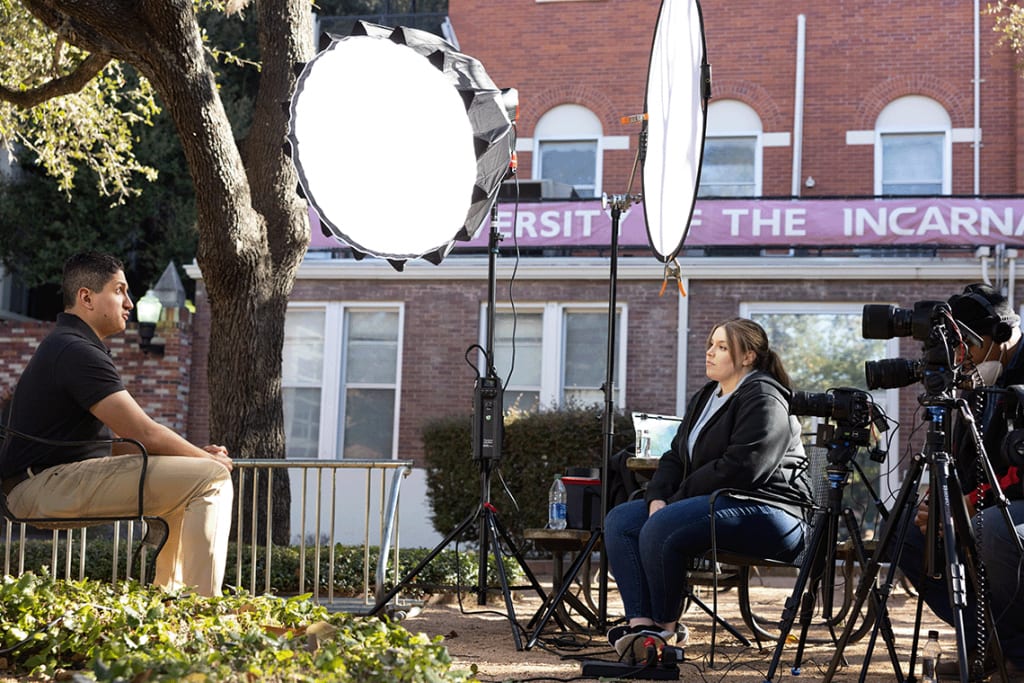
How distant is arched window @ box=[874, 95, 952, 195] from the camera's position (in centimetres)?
1596

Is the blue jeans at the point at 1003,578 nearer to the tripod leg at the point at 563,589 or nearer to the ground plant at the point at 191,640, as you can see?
the tripod leg at the point at 563,589

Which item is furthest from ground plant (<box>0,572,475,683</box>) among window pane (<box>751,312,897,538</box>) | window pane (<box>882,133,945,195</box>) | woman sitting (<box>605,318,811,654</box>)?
window pane (<box>882,133,945,195</box>)

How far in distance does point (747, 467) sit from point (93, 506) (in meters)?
2.47

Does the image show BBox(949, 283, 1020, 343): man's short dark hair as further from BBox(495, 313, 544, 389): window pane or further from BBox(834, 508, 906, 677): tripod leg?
BBox(495, 313, 544, 389): window pane

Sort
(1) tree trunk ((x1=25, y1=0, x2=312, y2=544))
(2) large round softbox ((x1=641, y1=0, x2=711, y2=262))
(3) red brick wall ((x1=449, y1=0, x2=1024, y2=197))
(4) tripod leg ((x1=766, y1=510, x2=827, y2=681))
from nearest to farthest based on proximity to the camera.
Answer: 1. (4) tripod leg ((x1=766, y1=510, x2=827, y2=681))
2. (2) large round softbox ((x1=641, y1=0, x2=711, y2=262))
3. (1) tree trunk ((x1=25, y1=0, x2=312, y2=544))
4. (3) red brick wall ((x1=449, y1=0, x2=1024, y2=197))

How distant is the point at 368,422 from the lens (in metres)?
14.5

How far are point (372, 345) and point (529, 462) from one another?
3.72 metres

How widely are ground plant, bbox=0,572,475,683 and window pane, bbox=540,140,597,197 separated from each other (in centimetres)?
1325

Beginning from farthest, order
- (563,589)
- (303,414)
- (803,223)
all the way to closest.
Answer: (303,414) < (803,223) < (563,589)

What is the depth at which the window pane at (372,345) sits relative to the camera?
47.4 ft

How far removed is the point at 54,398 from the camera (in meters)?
4.40

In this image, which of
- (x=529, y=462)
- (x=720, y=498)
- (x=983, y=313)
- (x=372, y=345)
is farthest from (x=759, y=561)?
(x=372, y=345)

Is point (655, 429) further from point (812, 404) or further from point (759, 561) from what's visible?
point (812, 404)

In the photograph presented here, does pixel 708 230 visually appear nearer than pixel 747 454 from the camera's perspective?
No
